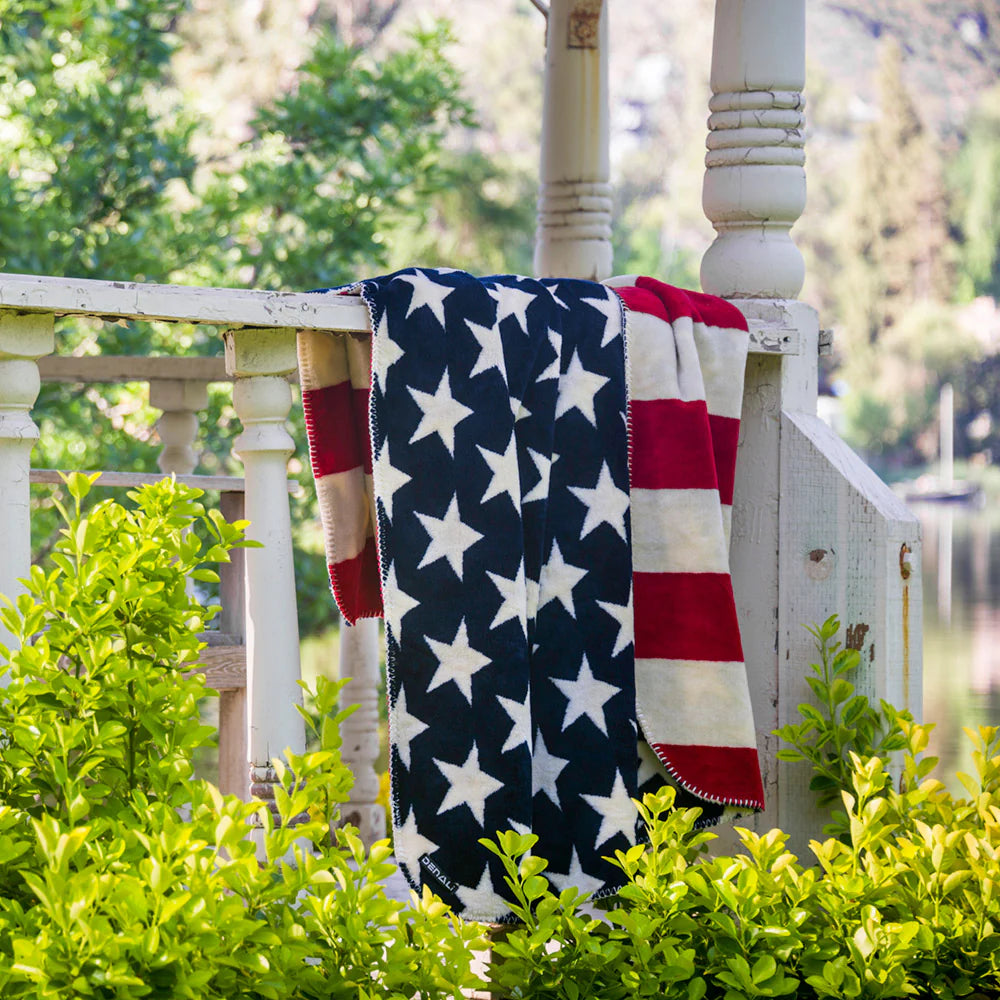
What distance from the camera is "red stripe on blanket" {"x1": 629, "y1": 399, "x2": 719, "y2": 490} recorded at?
1.61 metres

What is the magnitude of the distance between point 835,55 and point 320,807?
69760mm

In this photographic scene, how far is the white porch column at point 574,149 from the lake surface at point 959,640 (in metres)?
1.38

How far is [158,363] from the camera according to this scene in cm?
289

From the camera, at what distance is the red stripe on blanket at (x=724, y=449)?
1688 millimetres

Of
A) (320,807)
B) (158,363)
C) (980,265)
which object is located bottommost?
(320,807)

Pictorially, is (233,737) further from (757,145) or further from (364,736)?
(757,145)

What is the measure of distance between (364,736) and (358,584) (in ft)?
3.69

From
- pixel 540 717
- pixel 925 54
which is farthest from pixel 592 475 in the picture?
pixel 925 54

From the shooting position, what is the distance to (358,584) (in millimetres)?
1658

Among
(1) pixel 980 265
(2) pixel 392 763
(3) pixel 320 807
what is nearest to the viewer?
(3) pixel 320 807

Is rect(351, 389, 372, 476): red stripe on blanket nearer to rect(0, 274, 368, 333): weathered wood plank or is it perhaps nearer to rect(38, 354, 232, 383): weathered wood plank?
rect(0, 274, 368, 333): weathered wood plank

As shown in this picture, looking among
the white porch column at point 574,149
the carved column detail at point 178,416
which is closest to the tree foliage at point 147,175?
the carved column detail at point 178,416

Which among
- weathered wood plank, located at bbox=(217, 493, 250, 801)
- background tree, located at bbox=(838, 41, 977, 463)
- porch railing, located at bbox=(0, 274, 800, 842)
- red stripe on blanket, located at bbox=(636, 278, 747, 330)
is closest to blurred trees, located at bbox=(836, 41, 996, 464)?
background tree, located at bbox=(838, 41, 977, 463)

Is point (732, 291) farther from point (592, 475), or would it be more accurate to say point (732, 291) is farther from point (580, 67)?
point (580, 67)
